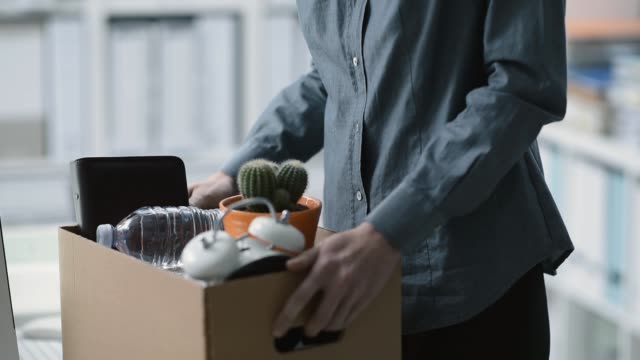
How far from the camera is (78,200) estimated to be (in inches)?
49.8

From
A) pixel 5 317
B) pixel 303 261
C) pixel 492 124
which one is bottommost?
pixel 5 317

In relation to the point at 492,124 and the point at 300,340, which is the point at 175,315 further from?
the point at 492,124

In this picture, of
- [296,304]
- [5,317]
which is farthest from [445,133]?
[5,317]

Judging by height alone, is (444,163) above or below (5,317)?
above

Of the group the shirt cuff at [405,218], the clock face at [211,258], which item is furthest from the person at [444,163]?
the clock face at [211,258]

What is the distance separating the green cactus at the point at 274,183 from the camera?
1140 millimetres

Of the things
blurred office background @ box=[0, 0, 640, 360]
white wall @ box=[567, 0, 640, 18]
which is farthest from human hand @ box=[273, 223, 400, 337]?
white wall @ box=[567, 0, 640, 18]

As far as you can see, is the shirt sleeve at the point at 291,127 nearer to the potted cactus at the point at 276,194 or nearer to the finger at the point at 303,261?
the potted cactus at the point at 276,194

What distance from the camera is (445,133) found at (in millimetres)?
1170

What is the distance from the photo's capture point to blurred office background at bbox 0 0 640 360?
10.1ft

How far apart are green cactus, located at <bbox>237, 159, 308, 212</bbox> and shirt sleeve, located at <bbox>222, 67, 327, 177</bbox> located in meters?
0.34

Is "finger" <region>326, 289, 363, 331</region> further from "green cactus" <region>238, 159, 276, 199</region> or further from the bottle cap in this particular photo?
the bottle cap

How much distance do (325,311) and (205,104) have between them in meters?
2.59

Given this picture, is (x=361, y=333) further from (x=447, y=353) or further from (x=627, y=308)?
(x=627, y=308)
